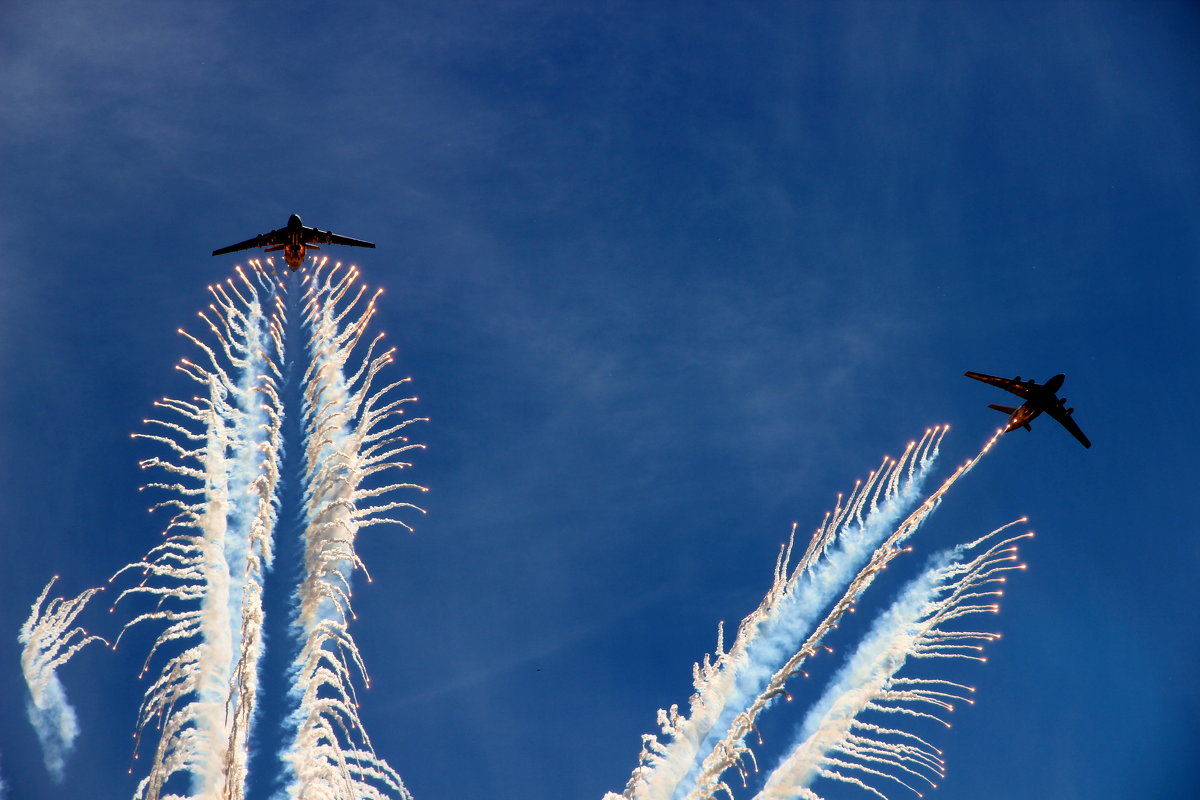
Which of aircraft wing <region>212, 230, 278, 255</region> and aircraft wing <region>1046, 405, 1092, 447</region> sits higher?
aircraft wing <region>212, 230, 278, 255</region>

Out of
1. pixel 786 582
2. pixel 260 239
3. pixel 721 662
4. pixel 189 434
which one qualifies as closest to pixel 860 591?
pixel 786 582

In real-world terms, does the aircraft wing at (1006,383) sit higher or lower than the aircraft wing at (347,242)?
lower

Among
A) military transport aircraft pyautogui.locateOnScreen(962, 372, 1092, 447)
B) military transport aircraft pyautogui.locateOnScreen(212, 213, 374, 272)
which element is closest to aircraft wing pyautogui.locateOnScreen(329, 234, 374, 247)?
military transport aircraft pyautogui.locateOnScreen(212, 213, 374, 272)

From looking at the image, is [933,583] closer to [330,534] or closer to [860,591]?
[860,591]

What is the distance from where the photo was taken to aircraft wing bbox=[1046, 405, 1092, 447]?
9834 cm

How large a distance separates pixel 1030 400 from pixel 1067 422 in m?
7.60

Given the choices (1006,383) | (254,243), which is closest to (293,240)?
(254,243)

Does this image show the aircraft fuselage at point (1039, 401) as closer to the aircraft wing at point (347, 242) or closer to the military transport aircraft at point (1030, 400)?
the military transport aircraft at point (1030, 400)

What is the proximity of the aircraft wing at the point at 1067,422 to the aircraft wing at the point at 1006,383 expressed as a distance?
10.1 feet

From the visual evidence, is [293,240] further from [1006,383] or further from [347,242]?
[1006,383]

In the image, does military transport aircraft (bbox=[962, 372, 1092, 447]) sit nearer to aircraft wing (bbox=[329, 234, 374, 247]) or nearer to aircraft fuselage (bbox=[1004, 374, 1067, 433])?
aircraft fuselage (bbox=[1004, 374, 1067, 433])

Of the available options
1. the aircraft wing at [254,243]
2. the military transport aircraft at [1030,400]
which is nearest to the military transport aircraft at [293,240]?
the aircraft wing at [254,243]

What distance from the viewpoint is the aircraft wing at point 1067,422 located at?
323ft

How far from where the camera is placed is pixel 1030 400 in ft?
319
